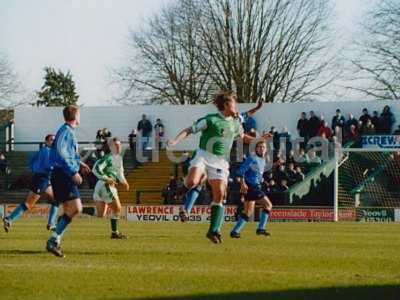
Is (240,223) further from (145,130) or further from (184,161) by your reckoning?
(145,130)

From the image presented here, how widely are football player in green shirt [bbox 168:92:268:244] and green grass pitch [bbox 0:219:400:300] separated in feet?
2.49

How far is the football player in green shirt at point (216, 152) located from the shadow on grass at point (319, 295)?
5.03 metres

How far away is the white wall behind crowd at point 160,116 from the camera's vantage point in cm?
3981

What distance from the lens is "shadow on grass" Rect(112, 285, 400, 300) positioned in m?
9.44

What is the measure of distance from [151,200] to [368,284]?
99.7 ft

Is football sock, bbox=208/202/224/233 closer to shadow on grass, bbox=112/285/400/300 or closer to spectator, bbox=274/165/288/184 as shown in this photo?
shadow on grass, bbox=112/285/400/300

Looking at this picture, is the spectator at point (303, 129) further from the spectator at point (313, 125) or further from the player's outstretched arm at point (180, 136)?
the player's outstretched arm at point (180, 136)

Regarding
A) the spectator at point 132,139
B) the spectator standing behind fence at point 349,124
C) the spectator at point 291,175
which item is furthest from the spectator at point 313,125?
the spectator at point 132,139

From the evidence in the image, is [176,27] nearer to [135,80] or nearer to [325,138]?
[135,80]

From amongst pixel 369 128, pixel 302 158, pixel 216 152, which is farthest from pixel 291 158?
pixel 216 152

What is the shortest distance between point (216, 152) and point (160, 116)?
28865 mm

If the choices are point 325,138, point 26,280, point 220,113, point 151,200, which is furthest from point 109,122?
point 26,280

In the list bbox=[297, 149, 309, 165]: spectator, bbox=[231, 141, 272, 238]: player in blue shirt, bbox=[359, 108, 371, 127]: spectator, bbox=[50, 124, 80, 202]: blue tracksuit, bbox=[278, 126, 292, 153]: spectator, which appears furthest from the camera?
bbox=[278, 126, 292, 153]: spectator

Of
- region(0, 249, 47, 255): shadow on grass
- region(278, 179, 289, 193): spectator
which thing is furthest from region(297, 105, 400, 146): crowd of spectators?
region(0, 249, 47, 255): shadow on grass
